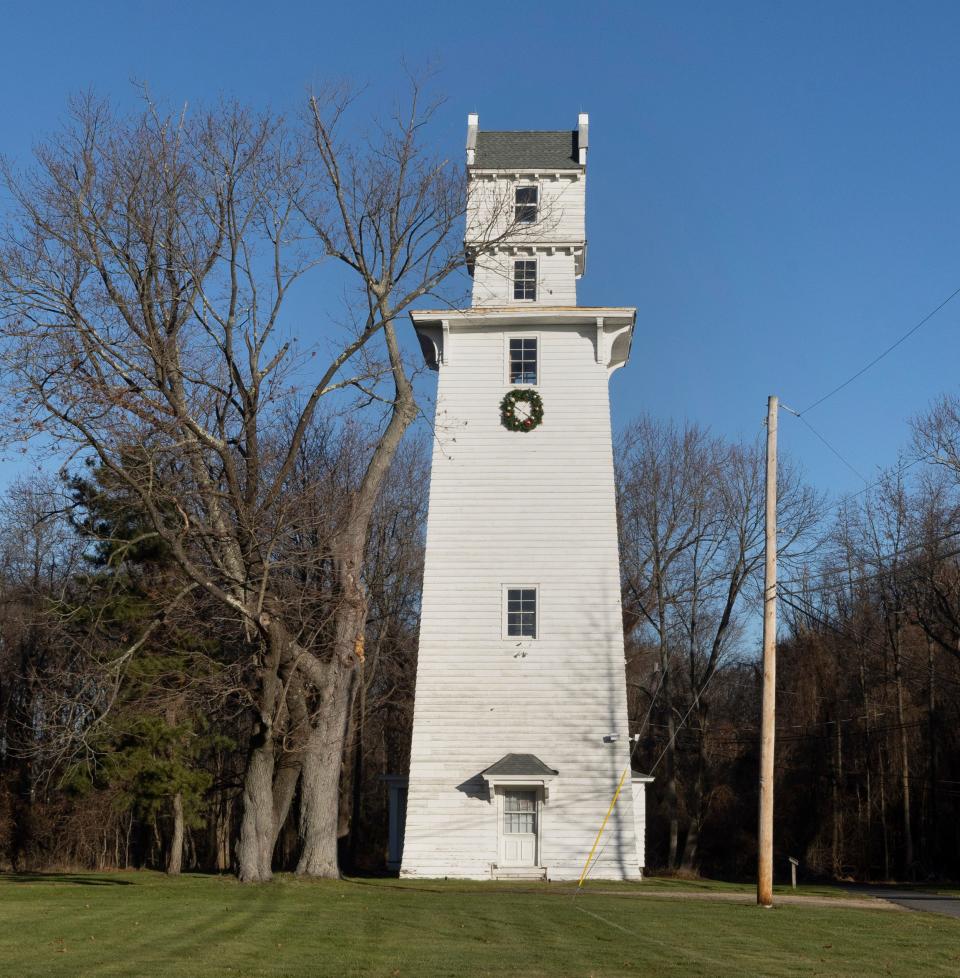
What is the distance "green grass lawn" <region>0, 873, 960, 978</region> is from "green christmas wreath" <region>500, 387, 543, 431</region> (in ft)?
32.5

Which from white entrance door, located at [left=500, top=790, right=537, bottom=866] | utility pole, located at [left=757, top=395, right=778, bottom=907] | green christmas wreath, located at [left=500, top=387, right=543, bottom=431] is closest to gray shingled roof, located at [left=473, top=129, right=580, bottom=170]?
green christmas wreath, located at [left=500, top=387, right=543, bottom=431]

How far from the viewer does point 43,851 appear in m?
37.2

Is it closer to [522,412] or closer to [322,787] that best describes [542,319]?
[522,412]

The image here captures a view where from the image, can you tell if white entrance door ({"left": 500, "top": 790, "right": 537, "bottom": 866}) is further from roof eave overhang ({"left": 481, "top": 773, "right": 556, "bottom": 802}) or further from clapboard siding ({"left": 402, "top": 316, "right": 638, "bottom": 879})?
roof eave overhang ({"left": 481, "top": 773, "right": 556, "bottom": 802})

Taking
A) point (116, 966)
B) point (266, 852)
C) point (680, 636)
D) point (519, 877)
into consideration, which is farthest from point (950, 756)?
point (116, 966)

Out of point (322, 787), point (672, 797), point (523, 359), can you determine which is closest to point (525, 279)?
point (523, 359)

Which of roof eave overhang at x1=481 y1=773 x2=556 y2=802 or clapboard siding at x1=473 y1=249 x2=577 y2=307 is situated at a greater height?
clapboard siding at x1=473 y1=249 x2=577 y2=307

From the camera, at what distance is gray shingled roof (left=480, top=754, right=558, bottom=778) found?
22766mm

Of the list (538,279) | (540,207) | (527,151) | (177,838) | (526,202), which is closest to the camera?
(538,279)

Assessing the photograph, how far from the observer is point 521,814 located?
23.3 m

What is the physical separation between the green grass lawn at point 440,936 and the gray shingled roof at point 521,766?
11.4 feet

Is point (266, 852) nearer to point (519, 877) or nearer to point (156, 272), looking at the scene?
point (519, 877)

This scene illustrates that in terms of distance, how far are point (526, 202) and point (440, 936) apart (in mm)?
19036

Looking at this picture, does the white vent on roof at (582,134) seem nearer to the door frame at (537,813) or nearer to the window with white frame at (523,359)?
the window with white frame at (523,359)
